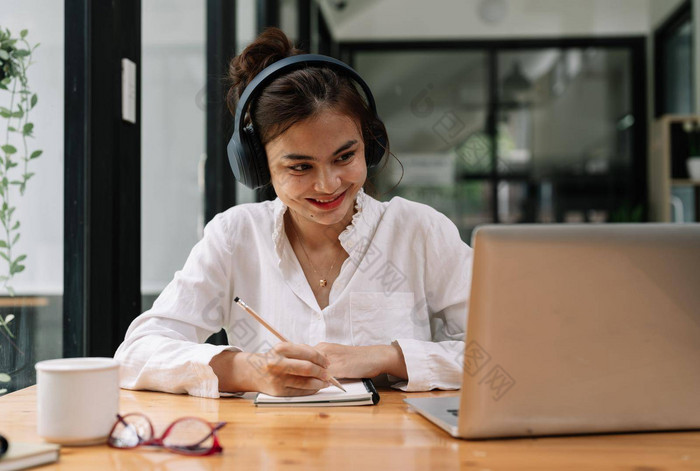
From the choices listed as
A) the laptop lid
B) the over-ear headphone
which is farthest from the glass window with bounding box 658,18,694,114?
the laptop lid

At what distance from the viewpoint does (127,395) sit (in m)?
1.22

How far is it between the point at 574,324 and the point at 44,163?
1104mm

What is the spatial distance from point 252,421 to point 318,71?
2.59 ft

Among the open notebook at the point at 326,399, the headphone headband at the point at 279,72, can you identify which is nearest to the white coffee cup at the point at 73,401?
the open notebook at the point at 326,399

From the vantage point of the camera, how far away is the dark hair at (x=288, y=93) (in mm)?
1456

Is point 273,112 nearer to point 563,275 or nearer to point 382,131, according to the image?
point 382,131

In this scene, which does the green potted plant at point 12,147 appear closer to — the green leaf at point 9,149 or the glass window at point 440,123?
the green leaf at point 9,149

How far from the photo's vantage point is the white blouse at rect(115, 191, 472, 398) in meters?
1.54

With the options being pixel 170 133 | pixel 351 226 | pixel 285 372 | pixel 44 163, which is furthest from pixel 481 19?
pixel 285 372

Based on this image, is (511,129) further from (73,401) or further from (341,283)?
(73,401)

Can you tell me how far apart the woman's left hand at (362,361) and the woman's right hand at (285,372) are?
7 cm

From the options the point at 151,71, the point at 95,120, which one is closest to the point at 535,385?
the point at 95,120

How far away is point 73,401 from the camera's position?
2.78ft

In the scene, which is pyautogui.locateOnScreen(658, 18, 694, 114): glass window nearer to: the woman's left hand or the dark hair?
the dark hair
